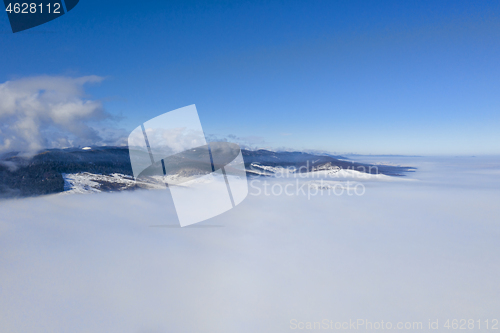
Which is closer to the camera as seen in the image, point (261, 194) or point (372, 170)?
point (261, 194)

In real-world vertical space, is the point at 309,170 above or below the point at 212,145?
below

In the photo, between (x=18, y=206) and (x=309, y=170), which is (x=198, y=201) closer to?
(x=18, y=206)

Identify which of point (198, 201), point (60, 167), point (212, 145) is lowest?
point (198, 201)

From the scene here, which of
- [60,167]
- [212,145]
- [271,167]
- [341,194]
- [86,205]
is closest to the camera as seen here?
[212,145]

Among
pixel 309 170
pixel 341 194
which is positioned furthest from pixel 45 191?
pixel 309 170

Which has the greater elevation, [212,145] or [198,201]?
[212,145]

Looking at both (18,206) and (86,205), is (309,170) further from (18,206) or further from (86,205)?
(18,206)

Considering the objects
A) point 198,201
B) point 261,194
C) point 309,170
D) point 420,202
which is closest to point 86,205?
point 198,201

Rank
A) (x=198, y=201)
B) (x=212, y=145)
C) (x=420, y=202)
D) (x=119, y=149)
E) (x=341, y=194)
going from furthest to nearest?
1. (x=341, y=194)
2. (x=119, y=149)
3. (x=420, y=202)
4. (x=212, y=145)
5. (x=198, y=201)

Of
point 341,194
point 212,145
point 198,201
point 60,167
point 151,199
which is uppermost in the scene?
point 212,145
